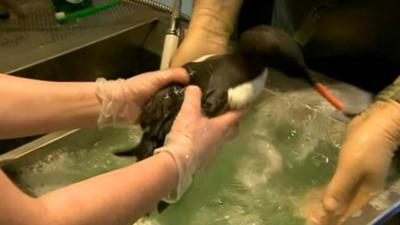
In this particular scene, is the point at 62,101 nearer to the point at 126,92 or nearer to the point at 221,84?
the point at 126,92

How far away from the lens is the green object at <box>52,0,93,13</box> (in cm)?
138

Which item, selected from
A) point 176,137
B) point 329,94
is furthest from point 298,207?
point 176,137

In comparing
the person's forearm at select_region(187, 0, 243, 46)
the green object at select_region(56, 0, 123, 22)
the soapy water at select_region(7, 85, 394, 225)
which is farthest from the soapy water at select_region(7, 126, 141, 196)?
the green object at select_region(56, 0, 123, 22)

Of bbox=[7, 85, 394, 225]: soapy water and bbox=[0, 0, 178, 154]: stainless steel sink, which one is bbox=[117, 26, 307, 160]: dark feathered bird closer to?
bbox=[7, 85, 394, 225]: soapy water

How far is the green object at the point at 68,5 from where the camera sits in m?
1.38

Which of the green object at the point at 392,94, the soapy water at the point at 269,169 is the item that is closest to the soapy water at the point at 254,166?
the soapy water at the point at 269,169

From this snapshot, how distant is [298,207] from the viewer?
1.03 m

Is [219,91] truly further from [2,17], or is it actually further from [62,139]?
[2,17]

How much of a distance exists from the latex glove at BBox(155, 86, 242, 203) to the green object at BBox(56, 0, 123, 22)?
61cm

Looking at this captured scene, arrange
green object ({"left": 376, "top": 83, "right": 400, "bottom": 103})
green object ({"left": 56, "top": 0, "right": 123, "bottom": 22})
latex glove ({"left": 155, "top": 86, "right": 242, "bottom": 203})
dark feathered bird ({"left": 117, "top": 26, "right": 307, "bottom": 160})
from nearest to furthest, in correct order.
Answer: latex glove ({"left": 155, "top": 86, "right": 242, "bottom": 203})
dark feathered bird ({"left": 117, "top": 26, "right": 307, "bottom": 160})
green object ({"left": 376, "top": 83, "right": 400, "bottom": 103})
green object ({"left": 56, "top": 0, "right": 123, "bottom": 22})

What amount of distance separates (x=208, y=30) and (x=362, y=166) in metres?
0.42

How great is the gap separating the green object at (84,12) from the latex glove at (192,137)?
0.61 metres

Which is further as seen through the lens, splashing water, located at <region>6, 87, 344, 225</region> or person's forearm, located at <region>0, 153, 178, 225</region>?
splashing water, located at <region>6, 87, 344, 225</region>

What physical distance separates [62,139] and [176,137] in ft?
1.27
